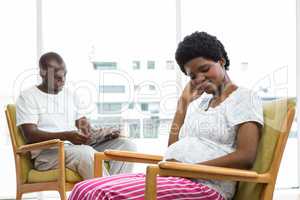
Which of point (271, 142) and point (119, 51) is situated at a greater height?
point (119, 51)

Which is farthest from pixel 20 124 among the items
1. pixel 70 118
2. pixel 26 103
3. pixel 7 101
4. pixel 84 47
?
pixel 84 47

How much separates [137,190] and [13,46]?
9.12 ft

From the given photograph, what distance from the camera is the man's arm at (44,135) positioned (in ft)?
10.3

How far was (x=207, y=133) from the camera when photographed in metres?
1.88

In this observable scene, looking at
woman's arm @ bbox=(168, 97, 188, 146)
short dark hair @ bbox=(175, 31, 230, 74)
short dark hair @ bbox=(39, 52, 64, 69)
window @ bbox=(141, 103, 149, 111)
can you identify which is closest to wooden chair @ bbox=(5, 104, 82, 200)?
short dark hair @ bbox=(39, 52, 64, 69)

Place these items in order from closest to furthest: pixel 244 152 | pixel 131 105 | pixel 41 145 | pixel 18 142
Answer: pixel 244 152, pixel 41 145, pixel 18 142, pixel 131 105

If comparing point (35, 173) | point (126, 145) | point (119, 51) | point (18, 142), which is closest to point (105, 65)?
point (119, 51)

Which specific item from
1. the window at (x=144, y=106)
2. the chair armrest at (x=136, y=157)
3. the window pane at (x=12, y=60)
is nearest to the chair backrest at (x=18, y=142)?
the window pane at (x=12, y=60)

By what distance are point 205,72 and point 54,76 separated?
1872mm

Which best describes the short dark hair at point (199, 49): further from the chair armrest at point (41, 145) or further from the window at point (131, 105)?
the window at point (131, 105)

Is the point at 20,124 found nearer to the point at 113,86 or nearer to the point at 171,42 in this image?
the point at 113,86

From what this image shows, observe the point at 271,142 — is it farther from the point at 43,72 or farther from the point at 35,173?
the point at 43,72

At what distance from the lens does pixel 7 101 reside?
13.4 feet

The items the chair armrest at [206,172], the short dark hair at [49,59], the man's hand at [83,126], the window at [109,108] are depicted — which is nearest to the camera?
the chair armrest at [206,172]
